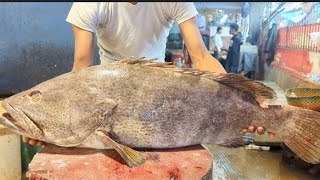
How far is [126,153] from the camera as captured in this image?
1.33 metres

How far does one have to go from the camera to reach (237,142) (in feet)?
5.29

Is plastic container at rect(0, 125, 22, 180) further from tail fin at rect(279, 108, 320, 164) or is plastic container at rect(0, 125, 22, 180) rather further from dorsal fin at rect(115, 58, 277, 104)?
tail fin at rect(279, 108, 320, 164)

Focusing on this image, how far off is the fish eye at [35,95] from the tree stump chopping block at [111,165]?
0.71 ft

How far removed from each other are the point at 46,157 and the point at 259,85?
36.3 inches

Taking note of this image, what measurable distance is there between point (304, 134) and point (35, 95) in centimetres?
110

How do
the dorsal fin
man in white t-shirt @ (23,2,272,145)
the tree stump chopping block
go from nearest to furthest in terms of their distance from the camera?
1. the tree stump chopping block
2. the dorsal fin
3. man in white t-shirt @ (23,2,272,145)

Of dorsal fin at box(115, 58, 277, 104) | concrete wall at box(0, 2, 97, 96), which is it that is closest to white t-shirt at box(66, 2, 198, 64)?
dorsal fin at box(115, 58, 277, 104)

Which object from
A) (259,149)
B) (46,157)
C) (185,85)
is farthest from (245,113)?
(259,149)

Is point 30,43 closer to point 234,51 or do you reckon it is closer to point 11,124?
point 234,51

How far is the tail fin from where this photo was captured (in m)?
1.47

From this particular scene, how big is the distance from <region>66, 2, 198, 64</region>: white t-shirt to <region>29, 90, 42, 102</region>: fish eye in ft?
2.64

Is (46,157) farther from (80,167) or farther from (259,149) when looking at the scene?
(259,149)

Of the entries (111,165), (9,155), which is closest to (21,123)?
(111,165)

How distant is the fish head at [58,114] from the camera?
138cm
